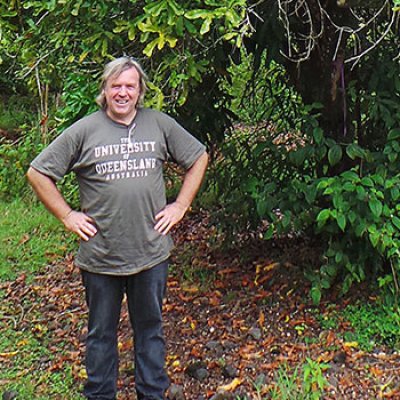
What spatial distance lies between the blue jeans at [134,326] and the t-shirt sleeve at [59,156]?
1.81 feet

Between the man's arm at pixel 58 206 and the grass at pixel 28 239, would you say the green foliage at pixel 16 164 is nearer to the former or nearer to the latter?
the grass at pixel 28 239

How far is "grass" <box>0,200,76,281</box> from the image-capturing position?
6.55 meters

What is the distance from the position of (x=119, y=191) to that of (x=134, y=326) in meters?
0.83

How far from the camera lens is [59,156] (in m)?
3.53

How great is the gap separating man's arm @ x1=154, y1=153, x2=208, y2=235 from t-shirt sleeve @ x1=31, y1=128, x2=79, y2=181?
1.71ft

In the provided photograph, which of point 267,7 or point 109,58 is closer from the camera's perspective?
point 109,58

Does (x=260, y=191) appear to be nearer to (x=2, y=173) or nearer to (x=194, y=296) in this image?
(x=194, y=296)

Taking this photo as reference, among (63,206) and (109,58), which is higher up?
(109,58)

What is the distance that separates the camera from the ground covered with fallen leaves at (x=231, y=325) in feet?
14.1

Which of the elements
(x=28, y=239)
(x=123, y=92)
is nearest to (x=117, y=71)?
(x=123, y=92)

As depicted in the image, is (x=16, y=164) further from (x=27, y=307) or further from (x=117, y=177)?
(x=117, y=177)

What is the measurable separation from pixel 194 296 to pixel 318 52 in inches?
76.4

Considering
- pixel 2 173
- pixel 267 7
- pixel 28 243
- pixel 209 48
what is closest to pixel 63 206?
pixel 209 48

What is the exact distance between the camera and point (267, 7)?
4129mm
